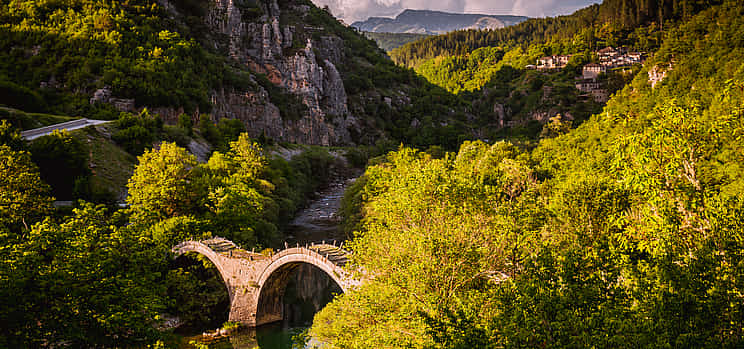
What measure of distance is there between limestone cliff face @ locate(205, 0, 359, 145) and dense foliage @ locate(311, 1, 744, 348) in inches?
3009

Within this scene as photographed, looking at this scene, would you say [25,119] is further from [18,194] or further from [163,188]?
[18,194]

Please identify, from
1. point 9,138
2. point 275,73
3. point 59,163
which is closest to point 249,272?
point 59,163

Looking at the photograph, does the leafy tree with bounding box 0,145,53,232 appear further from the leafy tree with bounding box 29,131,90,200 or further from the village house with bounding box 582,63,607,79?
the village house with bounding box 582,63,607,79

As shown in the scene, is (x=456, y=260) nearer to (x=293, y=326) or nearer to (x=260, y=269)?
(x=260, y=269)

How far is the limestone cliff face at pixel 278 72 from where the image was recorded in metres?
101

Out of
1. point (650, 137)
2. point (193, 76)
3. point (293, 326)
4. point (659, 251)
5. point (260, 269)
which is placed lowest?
point (293, 326)

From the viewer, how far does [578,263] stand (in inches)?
514

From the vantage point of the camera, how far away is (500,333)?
1204 cm

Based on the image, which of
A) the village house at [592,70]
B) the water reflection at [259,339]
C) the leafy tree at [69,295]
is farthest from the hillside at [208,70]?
the leafy tree at [69,295]

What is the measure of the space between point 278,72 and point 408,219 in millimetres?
104451

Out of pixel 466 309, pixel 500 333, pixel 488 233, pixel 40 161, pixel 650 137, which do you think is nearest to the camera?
pixel 500 333

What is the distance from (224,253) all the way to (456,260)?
837 inches

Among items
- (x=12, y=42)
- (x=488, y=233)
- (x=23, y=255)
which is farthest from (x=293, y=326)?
(x=12, y=42)

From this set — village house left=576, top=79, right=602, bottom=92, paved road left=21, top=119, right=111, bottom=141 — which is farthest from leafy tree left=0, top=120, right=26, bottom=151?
village house left=576, top=79, right=602, bottom=92
